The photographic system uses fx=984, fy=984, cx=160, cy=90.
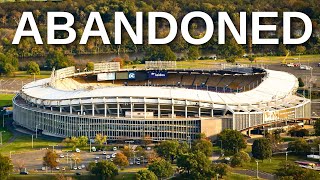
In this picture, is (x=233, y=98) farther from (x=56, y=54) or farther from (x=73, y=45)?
(x=73, y=45)

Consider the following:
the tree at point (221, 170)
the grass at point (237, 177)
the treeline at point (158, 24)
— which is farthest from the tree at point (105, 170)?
the treeline at point (158, 24)

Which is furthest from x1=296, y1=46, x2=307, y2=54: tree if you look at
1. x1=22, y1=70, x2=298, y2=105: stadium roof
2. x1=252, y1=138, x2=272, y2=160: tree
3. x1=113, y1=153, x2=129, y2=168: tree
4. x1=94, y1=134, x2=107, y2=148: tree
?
x1=113, y1=153, x2=129, y2=168: tree

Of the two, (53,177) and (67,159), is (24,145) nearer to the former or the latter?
(67,159)

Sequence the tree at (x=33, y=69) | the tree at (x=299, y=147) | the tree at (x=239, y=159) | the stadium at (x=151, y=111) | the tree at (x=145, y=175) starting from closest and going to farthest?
the tree at (x=145, y=175) < the tree at (x=239, y=159) < the tree at (x=299, y=147) < the stadium at (x=151, y=111) < the tree at (x=33, y=69)

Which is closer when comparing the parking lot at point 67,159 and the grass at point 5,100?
the parking lot at point 67,159

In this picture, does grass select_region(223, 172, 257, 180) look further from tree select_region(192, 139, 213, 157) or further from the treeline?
the treeline

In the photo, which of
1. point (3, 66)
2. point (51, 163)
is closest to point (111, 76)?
point (3, 66)

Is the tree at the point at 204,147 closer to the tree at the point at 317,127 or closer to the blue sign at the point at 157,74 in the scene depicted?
the tree at the point at 317,127
